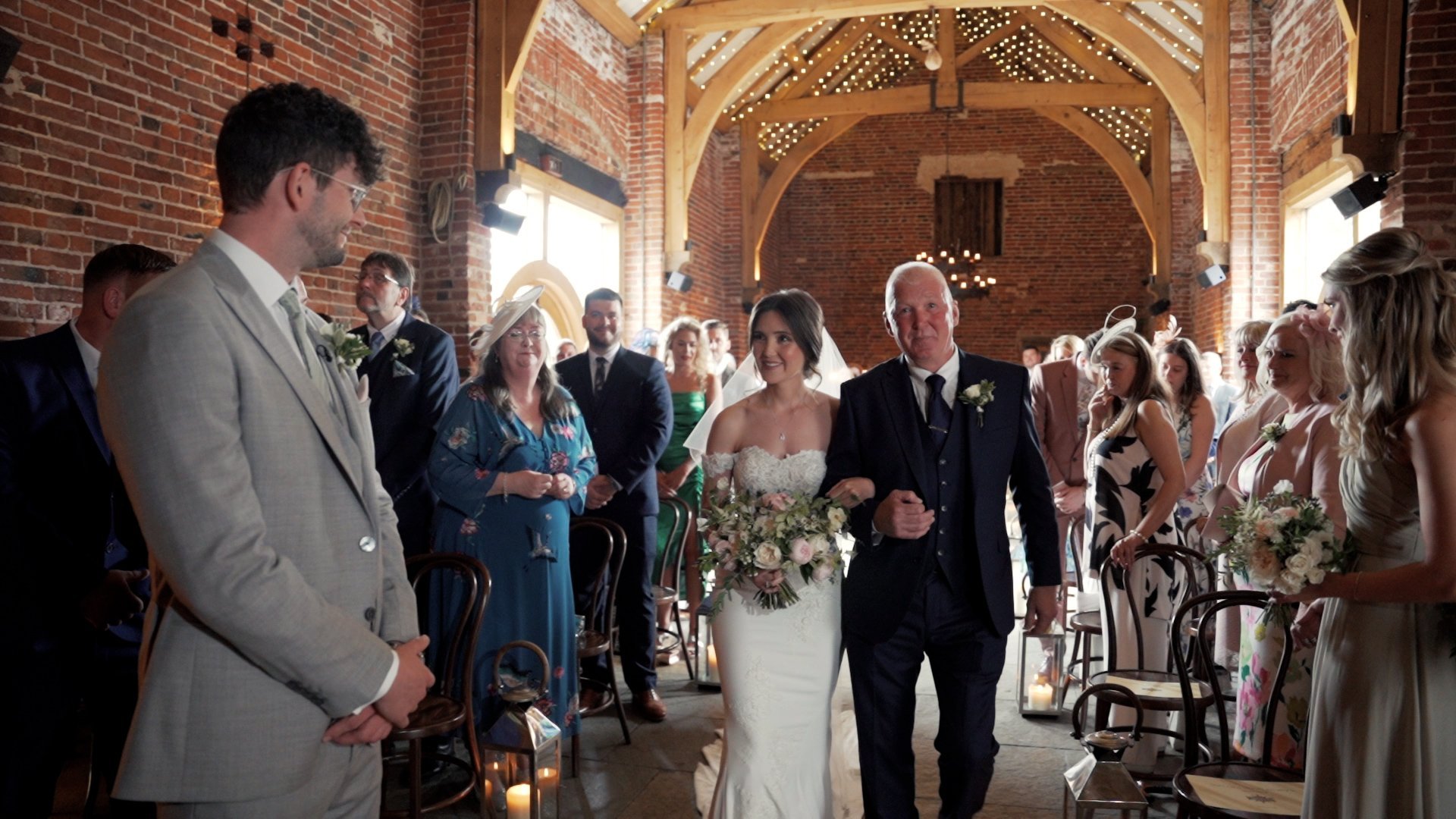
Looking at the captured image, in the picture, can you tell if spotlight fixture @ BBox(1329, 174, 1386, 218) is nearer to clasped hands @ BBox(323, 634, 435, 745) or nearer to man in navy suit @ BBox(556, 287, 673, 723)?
man in navy suit @ BBox(556, 287, 673, 723)

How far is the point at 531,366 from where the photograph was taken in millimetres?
4094

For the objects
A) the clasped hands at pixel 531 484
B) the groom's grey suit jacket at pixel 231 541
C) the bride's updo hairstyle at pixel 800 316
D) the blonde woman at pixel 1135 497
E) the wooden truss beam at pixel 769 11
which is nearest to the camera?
the groom's grey suit jacket at pixel 231 541

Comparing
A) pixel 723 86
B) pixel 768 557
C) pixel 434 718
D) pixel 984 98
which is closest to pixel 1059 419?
pixel 768 557

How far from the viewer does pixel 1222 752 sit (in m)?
3.01

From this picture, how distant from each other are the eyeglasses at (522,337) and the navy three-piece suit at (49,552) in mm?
1532

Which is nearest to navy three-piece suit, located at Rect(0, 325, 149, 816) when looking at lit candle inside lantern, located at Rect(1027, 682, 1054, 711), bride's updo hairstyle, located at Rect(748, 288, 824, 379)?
bride's updo hairstyle, located at Rect(748, 288, 824, 379)

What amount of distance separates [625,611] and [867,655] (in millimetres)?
2184

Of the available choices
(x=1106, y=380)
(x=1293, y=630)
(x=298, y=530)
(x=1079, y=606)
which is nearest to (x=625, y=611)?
(x=1079, y=606)

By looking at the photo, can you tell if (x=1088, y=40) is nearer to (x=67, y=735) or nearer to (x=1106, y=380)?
(x=1106, y=380)

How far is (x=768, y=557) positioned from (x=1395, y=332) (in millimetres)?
1752

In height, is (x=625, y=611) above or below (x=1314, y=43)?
below

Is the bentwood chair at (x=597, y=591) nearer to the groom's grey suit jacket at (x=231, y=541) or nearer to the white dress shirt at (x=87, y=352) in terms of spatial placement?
the white dress shirt at (x=87, y=352)

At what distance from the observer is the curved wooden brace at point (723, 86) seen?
11367 mm

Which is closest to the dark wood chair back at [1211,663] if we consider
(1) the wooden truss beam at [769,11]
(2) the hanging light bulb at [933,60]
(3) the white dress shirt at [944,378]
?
(3) the white dress shirt at [944,378]
